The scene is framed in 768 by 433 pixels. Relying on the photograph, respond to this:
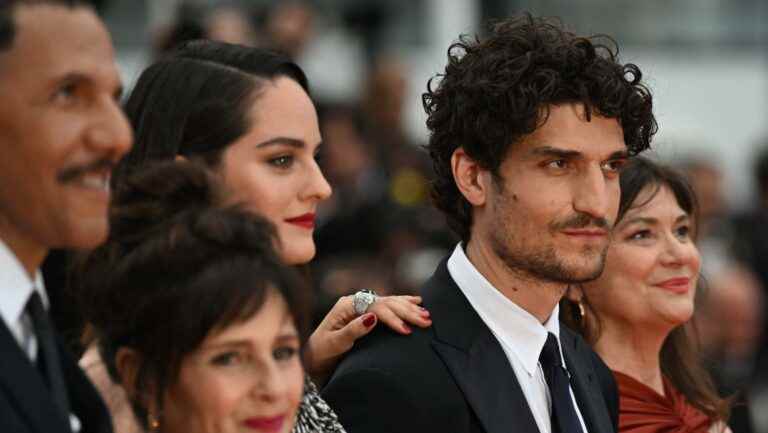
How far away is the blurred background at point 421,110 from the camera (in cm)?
819

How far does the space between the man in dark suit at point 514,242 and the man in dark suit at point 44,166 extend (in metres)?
1.36

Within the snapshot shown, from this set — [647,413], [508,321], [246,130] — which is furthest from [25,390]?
[647,413]

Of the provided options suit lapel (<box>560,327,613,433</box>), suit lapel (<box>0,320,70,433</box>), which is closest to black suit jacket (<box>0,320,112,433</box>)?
suit lapel (<box>0,320,70,433</box>)

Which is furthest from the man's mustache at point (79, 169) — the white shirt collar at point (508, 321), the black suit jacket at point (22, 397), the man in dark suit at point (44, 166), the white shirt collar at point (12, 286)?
the white shirt collar at point (508, 321)

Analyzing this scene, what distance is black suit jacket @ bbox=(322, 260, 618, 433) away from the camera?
3.98 meters

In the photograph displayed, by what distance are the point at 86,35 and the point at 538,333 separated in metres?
1.93

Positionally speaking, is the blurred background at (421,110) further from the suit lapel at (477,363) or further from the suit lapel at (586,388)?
the suit lapel at (477,363)

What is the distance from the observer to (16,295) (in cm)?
278

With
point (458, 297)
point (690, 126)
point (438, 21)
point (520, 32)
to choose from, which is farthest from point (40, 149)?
point (690, 126)

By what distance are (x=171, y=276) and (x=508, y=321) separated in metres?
1.47

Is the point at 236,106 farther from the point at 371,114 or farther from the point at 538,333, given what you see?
the point at 371,114

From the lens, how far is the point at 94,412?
291 cm

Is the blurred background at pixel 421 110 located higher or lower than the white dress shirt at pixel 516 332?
lower

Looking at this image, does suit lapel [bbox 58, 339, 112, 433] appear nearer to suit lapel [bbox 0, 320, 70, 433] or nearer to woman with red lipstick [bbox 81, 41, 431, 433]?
suit lapel [bbox 0, 320, 70, 433]
